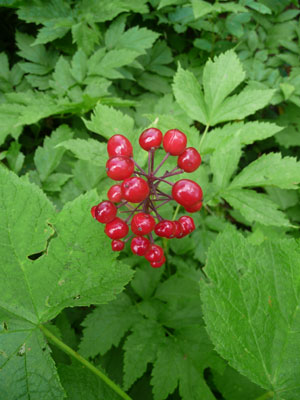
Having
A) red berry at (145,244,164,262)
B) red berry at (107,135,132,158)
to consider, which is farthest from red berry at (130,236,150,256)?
red berry at (107,135,132,158)

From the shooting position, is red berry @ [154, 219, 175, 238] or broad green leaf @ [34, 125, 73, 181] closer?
red berry @ [154, 219, 175, 238]

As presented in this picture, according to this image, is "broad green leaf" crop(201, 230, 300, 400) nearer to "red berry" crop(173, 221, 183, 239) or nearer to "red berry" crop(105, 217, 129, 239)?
"red berry" crop(173, 221, 183, 239)

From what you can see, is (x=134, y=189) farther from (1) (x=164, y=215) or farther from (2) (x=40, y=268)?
(1) (x=164, y=215)

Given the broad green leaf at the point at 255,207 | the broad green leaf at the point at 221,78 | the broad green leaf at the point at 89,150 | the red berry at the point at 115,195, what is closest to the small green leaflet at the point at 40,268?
the red berry at the point at 115,195

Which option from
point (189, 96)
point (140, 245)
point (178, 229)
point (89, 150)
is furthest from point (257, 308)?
point (189, 96)

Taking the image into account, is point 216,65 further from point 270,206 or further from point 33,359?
point 33,359

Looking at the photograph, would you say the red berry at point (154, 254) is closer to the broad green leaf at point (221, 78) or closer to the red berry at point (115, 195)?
the red berry at point (115, 195)
